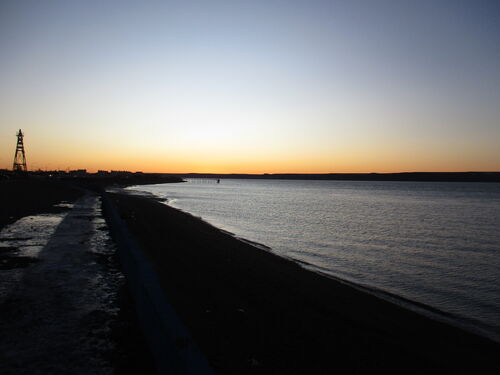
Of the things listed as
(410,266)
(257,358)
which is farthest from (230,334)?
(410,266)

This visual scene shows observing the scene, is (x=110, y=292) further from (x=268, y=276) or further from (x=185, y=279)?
(x=268, y=276)

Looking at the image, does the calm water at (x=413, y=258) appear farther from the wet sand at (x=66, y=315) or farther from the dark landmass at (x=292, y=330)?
the wet sand at (x=66, y=315)

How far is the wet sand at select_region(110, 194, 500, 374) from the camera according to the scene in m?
6.24

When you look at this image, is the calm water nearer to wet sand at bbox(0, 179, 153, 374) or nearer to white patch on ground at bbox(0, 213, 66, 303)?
wet sand at bbox(0, 179, 153, 374)

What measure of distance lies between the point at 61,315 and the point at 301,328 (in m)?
5.08

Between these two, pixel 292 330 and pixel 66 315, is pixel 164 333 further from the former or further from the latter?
pixel 292 330

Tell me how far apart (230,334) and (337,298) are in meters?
5.11

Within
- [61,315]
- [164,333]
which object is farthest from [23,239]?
[164,333]

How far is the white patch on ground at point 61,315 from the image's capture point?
510cm

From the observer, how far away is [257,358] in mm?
6012

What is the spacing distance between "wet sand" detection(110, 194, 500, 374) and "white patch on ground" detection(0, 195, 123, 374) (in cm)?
165

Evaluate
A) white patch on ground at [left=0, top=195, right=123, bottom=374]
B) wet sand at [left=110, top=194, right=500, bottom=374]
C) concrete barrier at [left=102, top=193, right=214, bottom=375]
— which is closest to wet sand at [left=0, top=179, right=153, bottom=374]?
white patch on ground at [left=0, top=195, right=123, bottom=374]

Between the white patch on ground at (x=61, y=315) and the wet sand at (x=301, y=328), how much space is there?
1653mm

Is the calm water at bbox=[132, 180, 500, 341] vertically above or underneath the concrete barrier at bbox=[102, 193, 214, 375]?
underneath
